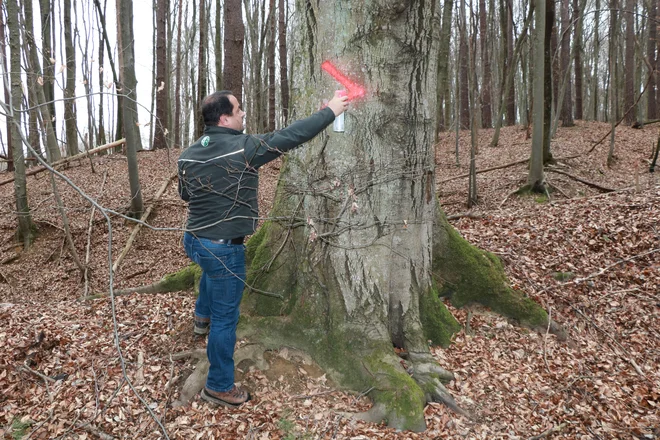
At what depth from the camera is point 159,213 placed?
29.6 ft

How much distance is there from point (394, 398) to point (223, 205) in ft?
5.74

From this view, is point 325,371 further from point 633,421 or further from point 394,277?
point 633,421

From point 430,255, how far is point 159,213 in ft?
22.5

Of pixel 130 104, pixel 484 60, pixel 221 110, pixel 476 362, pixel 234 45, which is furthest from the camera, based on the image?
pixel 484 60

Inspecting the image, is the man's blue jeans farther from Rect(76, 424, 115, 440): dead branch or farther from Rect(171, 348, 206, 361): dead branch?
Rect(76, 424, 115, 440): dead branch

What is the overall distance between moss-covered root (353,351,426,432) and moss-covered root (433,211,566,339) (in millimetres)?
1291

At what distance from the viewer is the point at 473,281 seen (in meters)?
4.15

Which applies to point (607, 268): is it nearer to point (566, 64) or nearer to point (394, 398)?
point (394, 398)

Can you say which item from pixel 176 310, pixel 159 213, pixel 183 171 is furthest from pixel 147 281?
pixel 183 171

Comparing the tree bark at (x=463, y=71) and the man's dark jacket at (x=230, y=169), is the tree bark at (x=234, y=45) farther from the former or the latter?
the tree bark at (x=463, y=71)

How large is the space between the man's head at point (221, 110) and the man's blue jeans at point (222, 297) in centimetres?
81

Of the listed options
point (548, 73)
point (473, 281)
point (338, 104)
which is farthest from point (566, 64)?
point (338, 104)

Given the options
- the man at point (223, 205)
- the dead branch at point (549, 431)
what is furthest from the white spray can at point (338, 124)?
the dead branch at point (549, 431)

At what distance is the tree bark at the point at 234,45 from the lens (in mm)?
10230
